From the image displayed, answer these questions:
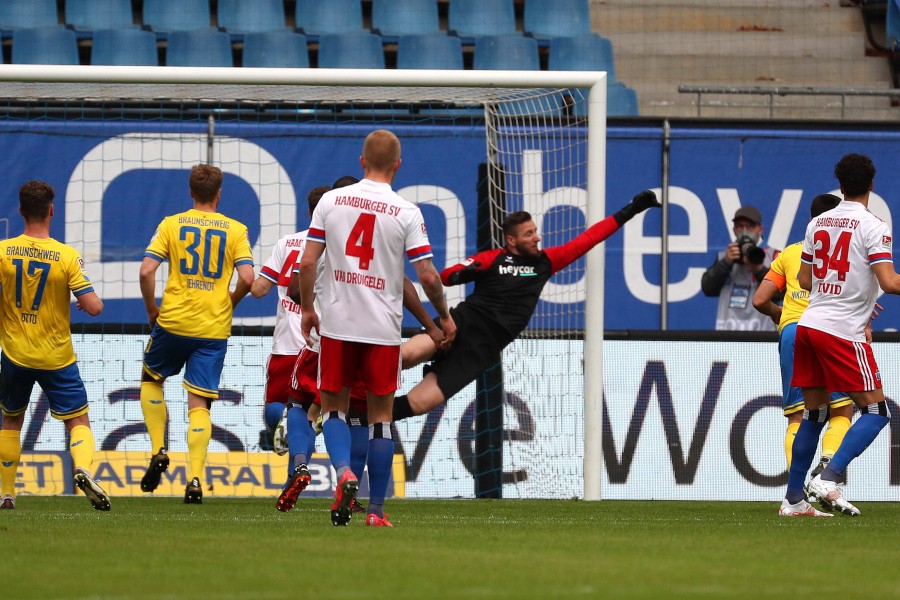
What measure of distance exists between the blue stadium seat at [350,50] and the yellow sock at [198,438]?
8.20 meters

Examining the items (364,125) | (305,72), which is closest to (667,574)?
(305,72)

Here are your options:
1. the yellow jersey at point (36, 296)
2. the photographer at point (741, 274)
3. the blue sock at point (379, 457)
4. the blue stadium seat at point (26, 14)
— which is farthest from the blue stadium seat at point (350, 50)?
the blue sock at point (379, 457)

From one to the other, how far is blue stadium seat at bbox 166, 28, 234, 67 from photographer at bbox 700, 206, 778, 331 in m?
7.49

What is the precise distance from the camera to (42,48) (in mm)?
16312

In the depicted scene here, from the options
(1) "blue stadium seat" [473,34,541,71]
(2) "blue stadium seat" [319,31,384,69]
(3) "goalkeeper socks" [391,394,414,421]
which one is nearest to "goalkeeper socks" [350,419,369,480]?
(3) "goalkeeper socks" [391,394,414,421]

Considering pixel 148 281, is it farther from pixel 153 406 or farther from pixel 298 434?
pixel 298 434

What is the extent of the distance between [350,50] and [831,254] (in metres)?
10.00

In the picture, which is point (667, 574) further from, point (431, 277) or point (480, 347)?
point (480, 347)

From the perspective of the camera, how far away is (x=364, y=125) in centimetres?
1281

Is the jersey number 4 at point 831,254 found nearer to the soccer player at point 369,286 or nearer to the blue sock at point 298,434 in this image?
the soccer player at point 369,286

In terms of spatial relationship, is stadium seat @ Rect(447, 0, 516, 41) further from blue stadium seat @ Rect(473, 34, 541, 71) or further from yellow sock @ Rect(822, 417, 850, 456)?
yellow sock @ Rect(822, 417, 850, 456)

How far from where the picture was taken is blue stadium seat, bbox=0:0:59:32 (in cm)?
1684

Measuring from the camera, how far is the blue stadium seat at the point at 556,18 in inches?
706

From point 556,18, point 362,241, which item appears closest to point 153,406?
point 362,241
